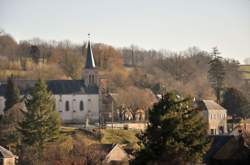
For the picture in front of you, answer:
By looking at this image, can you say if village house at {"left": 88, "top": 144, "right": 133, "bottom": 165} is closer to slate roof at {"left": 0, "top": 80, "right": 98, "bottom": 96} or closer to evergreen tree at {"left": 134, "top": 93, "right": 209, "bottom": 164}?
evergreen tree at {"left": 134, "top": 93, "right": 209, "bottom": 164}

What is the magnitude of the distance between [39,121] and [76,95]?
15773 mm

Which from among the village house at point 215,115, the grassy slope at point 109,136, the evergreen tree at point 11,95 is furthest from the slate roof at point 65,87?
the grassy slope at point 109,136

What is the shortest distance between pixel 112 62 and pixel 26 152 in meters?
46.1

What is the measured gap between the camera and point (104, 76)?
280ft

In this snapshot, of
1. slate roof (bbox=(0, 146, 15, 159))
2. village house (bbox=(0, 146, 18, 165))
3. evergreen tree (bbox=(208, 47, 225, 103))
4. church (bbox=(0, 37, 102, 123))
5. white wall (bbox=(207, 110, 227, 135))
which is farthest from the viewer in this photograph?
evergreen tree (bbox=(208, 47, 225, 103))

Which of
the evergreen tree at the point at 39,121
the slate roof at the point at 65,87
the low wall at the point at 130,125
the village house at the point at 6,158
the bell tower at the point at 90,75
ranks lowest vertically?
the village house at the point at 6,158

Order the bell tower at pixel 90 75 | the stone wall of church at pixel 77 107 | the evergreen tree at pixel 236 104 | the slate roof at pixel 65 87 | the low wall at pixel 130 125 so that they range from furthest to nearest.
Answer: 1. the bell tower at pixel 90 75
2. the slate roof at pixel 65 87
3. the evergreen tree at pixel 236 104
4. the stone wall of church at pixel 77 107
5. the low wall at pixel 130 125

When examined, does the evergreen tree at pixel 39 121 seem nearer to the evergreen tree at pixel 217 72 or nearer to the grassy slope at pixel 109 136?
the grassy slope at pixel 109 136

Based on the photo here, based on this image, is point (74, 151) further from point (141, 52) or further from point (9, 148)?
point (141, 52)

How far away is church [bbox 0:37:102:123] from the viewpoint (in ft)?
229

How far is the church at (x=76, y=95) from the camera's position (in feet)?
229

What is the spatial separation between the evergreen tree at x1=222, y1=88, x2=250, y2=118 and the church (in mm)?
10130

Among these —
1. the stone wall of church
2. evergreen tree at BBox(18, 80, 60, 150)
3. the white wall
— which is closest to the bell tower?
the stone wall of church

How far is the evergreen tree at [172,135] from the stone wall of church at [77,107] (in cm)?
3826
